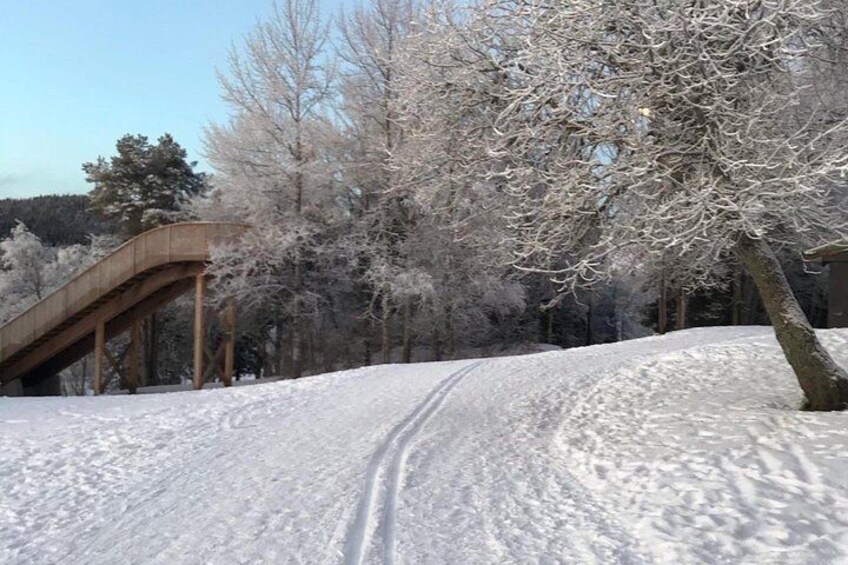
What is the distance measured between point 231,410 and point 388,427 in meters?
3.48

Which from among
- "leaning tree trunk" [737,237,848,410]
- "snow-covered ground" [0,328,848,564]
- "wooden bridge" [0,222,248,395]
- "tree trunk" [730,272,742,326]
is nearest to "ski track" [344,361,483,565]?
"snow-covered ground" [0,328,848,564]

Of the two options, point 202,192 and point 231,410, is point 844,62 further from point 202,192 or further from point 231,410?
point 202,192

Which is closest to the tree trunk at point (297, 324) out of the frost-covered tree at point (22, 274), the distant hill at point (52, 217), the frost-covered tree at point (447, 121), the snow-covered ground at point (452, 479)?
the frost-covered tree at point (447, 121)

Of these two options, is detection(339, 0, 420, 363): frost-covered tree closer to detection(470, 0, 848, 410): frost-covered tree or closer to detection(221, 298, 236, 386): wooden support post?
detection(221, 298, 236, 386): wooden support post

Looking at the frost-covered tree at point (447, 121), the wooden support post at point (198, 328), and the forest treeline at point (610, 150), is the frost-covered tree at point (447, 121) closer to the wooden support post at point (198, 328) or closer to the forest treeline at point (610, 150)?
the forest treeline at point (610, 150)

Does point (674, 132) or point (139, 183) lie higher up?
point (139, 183)

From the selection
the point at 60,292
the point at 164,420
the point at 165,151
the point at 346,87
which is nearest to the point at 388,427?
the point at 164,420

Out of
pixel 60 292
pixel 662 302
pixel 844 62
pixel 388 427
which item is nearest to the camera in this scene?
pixel 844 62

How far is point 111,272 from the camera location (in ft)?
60.8

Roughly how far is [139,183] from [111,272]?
543 inches

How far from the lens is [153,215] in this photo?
28.8 m

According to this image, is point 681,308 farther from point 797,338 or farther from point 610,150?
point 610,150

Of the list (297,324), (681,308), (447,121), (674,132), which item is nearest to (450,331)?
(297,324)

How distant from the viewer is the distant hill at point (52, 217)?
152 ft
